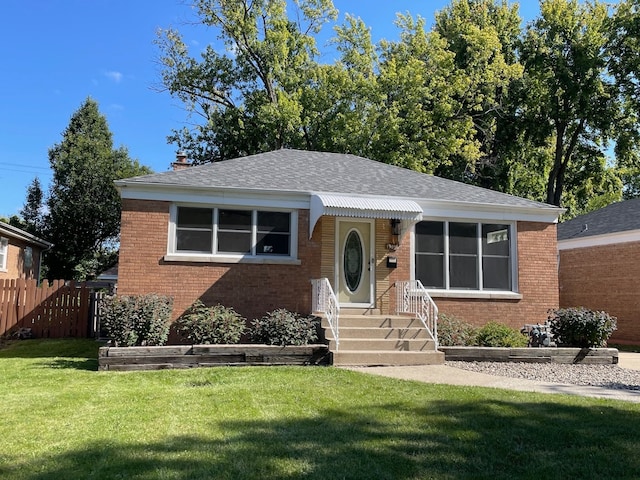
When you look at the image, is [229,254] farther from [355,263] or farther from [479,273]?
[479,273]

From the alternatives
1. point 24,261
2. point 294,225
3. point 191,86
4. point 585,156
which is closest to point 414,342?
point 294,225

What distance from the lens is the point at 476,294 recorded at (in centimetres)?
1217

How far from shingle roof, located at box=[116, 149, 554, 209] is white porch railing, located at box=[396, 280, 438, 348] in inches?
89.2

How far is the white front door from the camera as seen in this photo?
11.6 m

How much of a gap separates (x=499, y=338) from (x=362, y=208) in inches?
162

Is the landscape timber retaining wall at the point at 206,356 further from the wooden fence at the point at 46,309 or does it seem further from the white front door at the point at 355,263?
the wooden fence at the point at 46,309

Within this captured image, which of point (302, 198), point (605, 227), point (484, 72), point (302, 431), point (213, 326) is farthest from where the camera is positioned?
point (484, 72)

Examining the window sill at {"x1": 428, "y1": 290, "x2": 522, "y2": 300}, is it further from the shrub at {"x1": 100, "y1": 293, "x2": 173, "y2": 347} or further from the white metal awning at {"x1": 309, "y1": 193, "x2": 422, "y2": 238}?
the shrub at {"x1": 100, "y1": 293, "x2": 173, "y2": 347}

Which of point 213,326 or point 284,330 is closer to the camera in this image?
point 284,330

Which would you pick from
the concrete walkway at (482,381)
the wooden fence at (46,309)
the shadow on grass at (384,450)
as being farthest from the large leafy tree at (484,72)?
the shadow on grass at (384,450)

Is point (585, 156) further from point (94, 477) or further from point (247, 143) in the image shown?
point (94, 477)

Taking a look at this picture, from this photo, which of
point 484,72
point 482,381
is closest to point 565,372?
point 482,381

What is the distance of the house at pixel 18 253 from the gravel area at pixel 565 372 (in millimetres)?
17791

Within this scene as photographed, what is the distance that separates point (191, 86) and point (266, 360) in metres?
22.5
